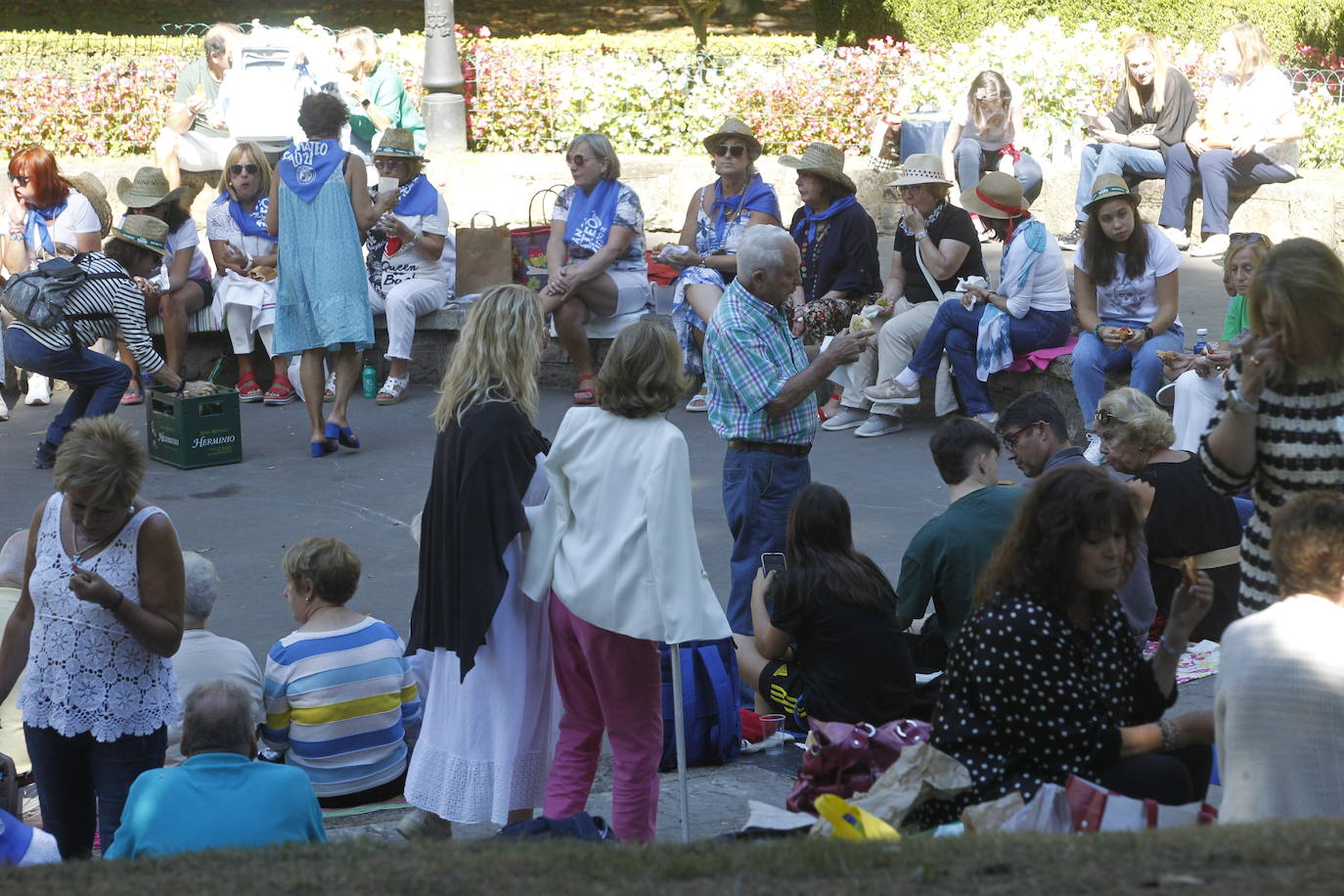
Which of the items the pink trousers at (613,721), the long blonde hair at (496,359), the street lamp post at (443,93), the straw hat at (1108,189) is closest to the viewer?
the pink trousers at (613,721)

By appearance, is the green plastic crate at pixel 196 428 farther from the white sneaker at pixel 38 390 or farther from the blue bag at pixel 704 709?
the blue bag at pixel 704 709

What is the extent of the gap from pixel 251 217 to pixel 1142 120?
6.35 meters

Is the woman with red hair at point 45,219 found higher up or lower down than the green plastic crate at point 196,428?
higher up

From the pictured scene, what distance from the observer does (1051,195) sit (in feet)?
42.1

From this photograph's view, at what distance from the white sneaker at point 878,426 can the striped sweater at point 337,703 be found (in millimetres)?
4519

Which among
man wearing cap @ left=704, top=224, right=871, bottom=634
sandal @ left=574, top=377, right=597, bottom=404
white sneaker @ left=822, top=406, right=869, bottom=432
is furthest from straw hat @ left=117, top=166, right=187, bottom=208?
man wearing cap @ left=704, top=224, right=871, bottom=634

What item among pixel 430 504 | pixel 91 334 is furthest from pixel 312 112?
pixel 430 504

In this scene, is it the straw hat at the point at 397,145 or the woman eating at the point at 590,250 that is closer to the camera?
the woman eating at the point at 590,250

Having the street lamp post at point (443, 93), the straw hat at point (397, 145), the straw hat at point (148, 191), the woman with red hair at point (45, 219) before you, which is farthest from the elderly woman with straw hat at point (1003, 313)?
the street lamp post at point (443, 93)

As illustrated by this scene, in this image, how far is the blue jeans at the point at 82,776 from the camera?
14.6 ft

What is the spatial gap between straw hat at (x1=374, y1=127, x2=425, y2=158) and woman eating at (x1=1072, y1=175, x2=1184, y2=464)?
13.4 ft

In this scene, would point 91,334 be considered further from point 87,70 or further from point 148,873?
point 87,70

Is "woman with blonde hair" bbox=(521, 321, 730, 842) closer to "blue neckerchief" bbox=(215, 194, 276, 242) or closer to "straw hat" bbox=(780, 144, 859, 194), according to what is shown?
"straw hat" bbox=(780, 144, 859, 194)

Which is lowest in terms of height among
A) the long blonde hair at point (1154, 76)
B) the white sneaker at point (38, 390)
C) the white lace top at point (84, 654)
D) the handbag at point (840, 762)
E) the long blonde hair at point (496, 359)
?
the white sneaker at point (38, 390)
